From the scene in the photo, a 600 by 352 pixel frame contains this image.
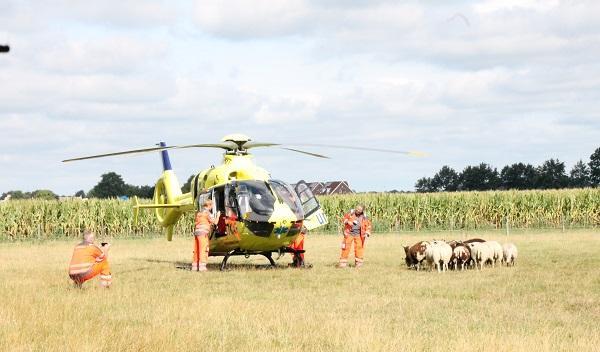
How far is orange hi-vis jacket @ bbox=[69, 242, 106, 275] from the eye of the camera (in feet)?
55.6

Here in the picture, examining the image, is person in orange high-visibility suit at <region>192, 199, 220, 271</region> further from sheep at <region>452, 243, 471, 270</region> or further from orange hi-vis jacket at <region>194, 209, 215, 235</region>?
sheep at <region>452, 243, 471, 270</region>

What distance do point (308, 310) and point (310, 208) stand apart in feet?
28.8

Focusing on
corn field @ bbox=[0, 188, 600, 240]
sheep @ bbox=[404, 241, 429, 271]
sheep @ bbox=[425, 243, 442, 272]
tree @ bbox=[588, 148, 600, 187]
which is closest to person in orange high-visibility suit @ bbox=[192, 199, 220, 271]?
sheep @ bbox=[404, 241, 429, 271]

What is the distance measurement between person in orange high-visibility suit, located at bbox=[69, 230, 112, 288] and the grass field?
38 centimetres

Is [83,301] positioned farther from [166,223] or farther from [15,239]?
[15,239]

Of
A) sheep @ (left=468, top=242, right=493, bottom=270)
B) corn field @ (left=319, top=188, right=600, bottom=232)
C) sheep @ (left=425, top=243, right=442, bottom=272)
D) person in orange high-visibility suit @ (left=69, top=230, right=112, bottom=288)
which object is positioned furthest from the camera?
corn field @ (left=319, top=188, right=600, bottom=232)

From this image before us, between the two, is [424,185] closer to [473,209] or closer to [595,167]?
[595,167]

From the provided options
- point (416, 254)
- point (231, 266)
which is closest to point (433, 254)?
point (416, 254)

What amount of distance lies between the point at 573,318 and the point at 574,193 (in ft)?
148

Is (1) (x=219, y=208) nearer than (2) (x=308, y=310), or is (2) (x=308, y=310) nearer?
(2) (x=308, y=310)

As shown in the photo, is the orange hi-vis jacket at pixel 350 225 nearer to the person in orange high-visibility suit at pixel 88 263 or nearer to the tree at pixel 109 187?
the person in orange high-visibility suit at pixel 88 263

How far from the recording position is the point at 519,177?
12838 centimetres

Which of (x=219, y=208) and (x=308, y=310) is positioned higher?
(x=219, y=208)

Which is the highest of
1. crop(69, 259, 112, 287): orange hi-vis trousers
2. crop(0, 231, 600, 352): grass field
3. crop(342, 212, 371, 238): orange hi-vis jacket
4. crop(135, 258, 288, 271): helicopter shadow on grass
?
crop(342, 212, 371, 238): orange hi-vis jacket
